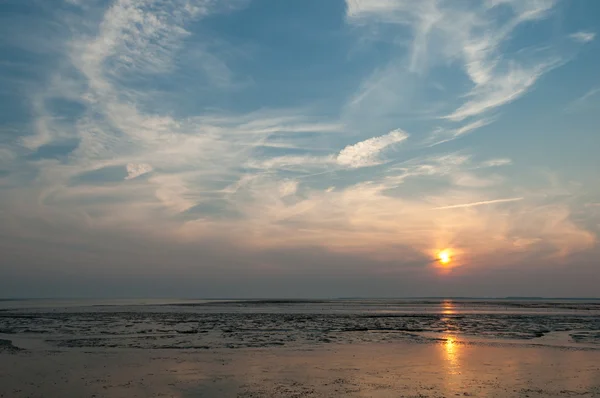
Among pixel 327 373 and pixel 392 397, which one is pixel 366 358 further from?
pixel 392 397

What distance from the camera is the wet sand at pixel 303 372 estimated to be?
781 inches

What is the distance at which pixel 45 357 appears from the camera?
95.4 feet

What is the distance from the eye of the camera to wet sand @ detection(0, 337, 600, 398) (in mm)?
19828

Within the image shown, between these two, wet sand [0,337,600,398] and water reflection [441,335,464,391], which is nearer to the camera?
wet sand [0,337,600,398]

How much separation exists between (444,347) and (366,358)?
8603 mm

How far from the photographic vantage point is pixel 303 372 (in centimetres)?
2442

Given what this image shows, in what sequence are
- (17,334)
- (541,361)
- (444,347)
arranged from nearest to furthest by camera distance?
(541,361)
(444,347)
(17,334)

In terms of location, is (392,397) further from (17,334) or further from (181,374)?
(17,334)

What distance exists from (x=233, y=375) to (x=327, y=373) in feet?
15.1

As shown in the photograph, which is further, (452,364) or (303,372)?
(452,364)

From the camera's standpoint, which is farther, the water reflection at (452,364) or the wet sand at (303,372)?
the water reflection at (452,364)

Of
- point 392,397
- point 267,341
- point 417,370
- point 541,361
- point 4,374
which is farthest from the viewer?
point 267,341

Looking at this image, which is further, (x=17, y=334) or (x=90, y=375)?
(x=17, y=334)

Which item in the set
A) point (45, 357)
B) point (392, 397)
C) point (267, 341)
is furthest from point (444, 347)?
point (45, 357)
